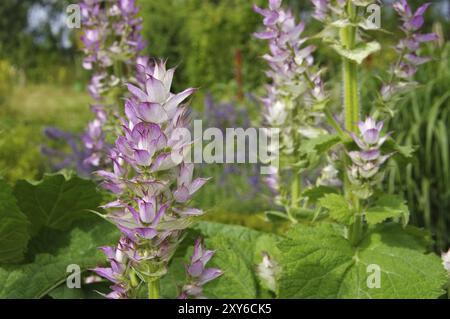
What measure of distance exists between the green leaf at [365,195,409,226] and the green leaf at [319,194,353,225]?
0.06 metres

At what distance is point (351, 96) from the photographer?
2.08 meters

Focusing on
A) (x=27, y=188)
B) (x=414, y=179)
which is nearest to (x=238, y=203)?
(x=414, y=179)

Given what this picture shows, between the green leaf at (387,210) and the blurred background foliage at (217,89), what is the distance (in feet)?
0.53

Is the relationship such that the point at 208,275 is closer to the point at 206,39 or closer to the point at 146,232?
the point at 146,232

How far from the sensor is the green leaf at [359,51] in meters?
1.95

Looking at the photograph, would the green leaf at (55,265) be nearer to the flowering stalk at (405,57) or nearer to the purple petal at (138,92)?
the purple petal at (138,92)

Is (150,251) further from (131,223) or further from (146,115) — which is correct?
(146,115)

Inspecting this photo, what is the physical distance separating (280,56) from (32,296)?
3.50 ft

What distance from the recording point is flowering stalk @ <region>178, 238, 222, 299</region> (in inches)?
58.4

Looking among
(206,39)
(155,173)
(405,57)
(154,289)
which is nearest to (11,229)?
(154,289)

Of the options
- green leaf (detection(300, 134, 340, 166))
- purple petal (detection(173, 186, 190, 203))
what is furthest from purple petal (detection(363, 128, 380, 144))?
purple petal (detection(173, 186, 190, 203))

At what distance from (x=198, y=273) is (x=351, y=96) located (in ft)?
2.92

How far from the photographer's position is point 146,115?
51.2 inches

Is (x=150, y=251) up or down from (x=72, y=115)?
down
